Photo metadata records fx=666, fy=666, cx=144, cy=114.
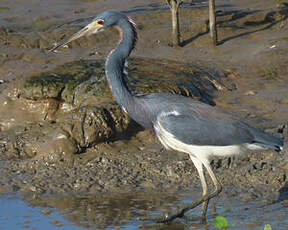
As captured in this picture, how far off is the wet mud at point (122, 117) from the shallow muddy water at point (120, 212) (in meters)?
0.02

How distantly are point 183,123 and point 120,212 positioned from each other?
3.84 feet

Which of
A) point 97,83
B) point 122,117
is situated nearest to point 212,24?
point 97,83

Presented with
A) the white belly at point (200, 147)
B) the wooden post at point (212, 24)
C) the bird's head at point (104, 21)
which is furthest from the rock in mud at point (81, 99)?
the wooden post at point (212, 24)

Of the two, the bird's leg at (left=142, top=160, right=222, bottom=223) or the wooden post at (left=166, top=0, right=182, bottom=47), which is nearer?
the bird's leg at (left=142, top=160, right=222, bottom=223)

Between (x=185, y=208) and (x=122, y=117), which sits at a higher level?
(x=122, y=117)

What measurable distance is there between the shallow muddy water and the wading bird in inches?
11.7

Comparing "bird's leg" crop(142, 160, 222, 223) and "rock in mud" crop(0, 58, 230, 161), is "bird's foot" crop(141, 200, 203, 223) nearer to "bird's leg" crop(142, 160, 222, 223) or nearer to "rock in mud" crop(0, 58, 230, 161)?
"bird's leg" crop(142, 160, 222, 223)

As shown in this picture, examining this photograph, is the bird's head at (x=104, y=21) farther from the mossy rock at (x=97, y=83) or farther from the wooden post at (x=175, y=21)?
the wooden post at (x=175, y=21)

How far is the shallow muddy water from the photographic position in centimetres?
653

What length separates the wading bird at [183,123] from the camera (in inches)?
260

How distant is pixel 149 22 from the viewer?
14742 millimetres

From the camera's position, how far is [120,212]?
6914 mm

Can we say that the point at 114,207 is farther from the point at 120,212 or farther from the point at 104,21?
the point at 104,21

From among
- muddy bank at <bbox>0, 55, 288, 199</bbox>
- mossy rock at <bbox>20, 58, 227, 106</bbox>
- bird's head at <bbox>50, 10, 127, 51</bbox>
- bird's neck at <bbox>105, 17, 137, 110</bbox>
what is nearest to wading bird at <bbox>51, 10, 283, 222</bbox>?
bird's neck at <bbox>105, 17, 137, 110</bbox>
